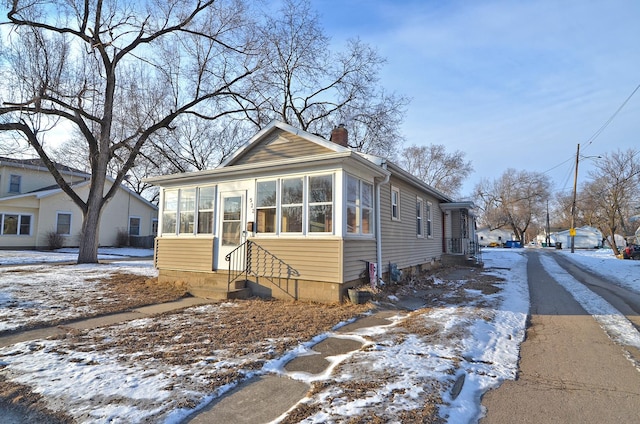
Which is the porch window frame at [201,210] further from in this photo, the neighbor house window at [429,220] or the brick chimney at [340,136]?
the neighbor house window at [429,220]

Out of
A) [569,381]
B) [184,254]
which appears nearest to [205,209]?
[184,254]

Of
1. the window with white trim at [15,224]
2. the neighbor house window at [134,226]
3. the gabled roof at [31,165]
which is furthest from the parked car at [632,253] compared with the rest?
the window with white trim at [15,224]

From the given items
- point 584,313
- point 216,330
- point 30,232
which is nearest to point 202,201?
point 216,330

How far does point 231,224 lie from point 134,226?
78.6 ft

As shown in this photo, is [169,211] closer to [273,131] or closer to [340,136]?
[273,131]

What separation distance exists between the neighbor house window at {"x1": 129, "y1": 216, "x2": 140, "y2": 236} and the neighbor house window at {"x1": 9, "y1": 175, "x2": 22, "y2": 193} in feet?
24.7

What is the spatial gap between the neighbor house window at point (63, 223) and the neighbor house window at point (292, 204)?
77.6 ft

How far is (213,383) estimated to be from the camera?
3.62 meters

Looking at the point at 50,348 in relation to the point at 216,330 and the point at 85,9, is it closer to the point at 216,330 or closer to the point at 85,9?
the point at 216,330

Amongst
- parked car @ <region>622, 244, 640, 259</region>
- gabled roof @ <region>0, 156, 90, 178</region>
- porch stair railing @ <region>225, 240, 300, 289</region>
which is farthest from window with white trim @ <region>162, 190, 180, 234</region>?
parked car @ <region>622, 244, 640, 259</region>

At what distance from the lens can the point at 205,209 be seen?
10305 millimetres

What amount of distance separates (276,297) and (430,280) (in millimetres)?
5538

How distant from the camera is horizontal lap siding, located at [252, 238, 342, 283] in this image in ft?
25.2

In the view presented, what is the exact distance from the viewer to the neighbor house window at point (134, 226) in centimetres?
2922
